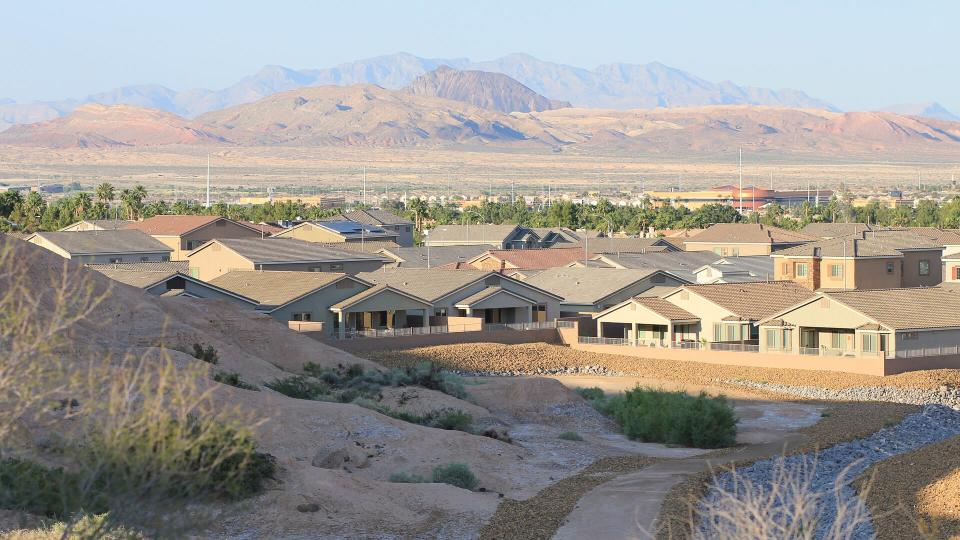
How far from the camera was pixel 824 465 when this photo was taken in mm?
35750

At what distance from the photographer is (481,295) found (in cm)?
6706

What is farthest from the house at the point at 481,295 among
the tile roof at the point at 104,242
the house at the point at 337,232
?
the house at the point at 337,232

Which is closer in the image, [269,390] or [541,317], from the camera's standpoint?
[269,390]

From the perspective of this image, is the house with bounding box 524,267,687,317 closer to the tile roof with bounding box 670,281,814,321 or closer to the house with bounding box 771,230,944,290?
the tile roof with bounding box 670,281,814,321

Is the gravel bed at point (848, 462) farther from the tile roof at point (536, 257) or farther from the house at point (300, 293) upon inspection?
the tile roof at point (536, 257)

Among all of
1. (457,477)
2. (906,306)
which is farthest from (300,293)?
(457,477)

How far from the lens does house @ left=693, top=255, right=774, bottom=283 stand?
79.5 metres

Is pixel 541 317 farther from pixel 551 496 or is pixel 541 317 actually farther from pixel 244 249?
pixel 551 496

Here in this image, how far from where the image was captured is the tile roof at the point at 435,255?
291 ft

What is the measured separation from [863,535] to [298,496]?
1012cm

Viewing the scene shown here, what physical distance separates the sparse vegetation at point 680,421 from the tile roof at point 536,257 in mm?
42604

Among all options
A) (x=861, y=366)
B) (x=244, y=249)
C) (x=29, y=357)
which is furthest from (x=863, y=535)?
(x=244, y=249)

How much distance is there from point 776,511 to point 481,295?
4739 cm

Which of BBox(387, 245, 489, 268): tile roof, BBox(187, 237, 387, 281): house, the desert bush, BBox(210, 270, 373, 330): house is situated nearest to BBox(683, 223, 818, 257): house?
BBox(387, 245, 489, 268): tile roof
